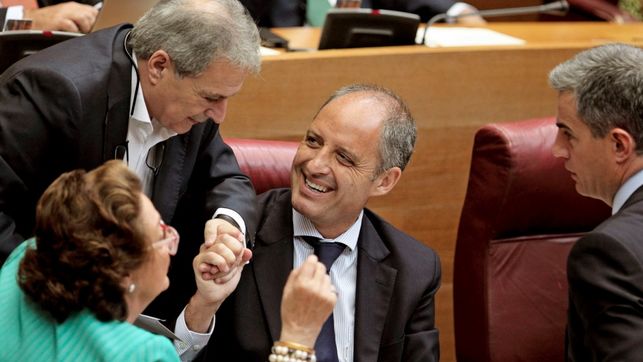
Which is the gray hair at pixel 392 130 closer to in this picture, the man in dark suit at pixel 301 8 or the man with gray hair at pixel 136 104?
the man with gray hair at pixel 136 104

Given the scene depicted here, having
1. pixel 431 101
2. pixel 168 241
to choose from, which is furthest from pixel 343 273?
pixel 431 101

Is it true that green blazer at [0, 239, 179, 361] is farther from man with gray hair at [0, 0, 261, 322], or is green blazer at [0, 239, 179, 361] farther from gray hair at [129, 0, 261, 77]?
gray hair at [129, 0, 261, 77]

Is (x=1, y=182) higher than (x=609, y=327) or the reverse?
higher

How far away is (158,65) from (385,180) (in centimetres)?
56

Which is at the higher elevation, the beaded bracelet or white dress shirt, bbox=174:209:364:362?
the beaded bracelet

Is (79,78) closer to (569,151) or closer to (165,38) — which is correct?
(165,38)

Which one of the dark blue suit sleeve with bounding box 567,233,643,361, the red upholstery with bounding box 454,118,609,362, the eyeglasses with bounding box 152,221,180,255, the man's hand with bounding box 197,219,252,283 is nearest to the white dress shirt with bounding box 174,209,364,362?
the man's hand with bounding box 197,219,252,283

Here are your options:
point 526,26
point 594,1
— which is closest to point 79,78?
point 526,26

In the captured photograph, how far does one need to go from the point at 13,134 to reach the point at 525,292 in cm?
128

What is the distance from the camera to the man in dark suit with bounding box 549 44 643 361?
2.03 m

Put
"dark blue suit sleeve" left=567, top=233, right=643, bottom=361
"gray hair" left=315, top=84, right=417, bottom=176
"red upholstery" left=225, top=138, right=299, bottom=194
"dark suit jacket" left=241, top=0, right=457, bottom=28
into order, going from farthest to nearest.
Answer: "dark suit jacket" left=241, top=0, right=457, bottom=28 → "red upholstery" left=225, top=138, right=299, bottom=194 → "gray hair" left=315, top=84, right=417, bottom=176 → "dark blue suit sleeve" left=567, top=233, right=643, bottom=361

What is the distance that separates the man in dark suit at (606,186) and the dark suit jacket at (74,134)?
0.69 meters

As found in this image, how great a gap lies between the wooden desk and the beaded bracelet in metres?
1.21

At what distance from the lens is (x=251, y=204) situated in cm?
230
